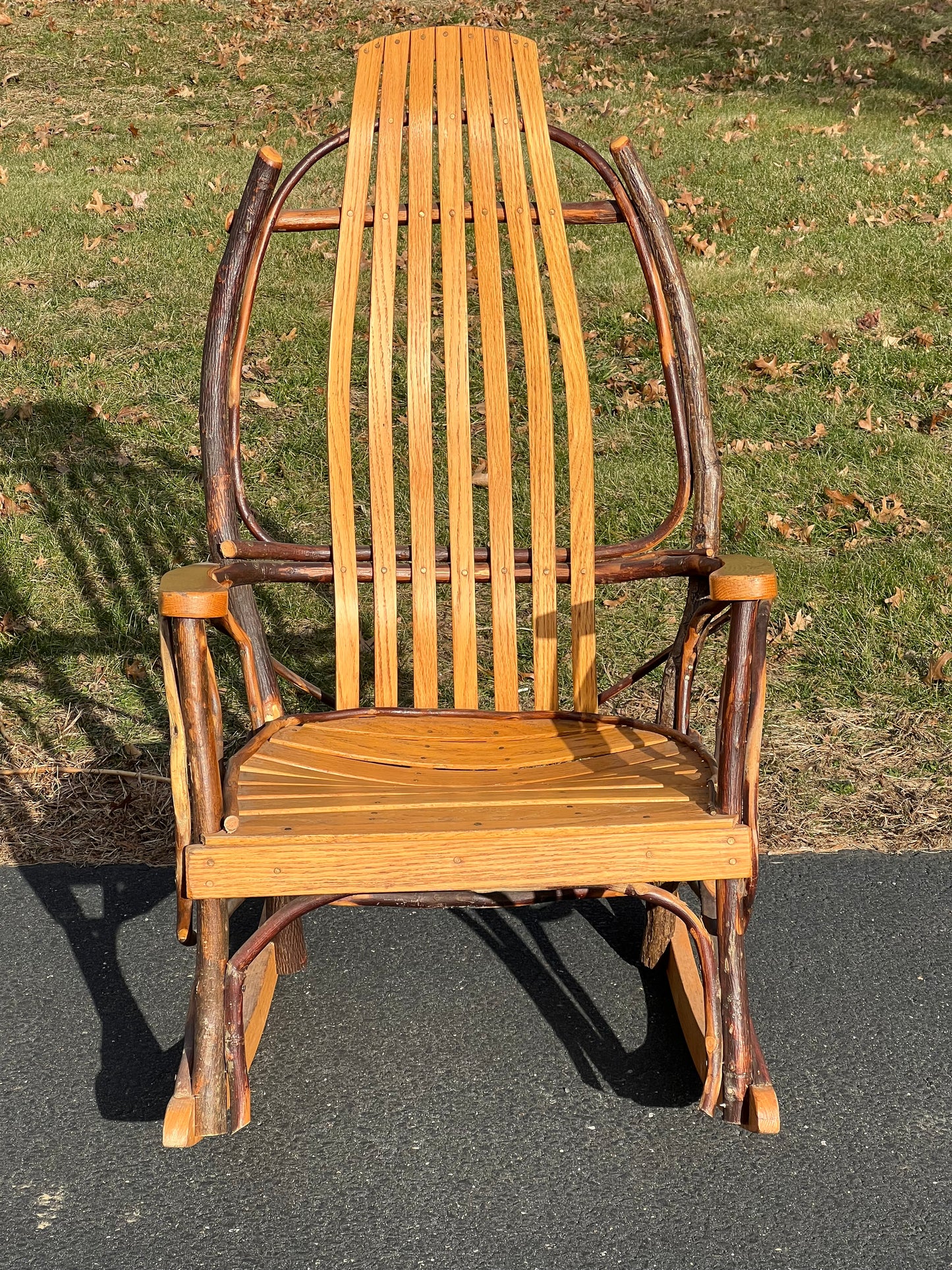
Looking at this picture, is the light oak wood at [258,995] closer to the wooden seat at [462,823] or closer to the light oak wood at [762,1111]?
the wooden seat at [462,823]

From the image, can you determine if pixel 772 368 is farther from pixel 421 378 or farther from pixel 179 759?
pixel 179 759

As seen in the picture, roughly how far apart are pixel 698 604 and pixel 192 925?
0.93m

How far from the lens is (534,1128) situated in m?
2.00

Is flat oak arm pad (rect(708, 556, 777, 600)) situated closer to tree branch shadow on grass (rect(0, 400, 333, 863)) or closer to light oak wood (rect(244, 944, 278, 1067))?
light oak wood (rect(244, 944, 278, 1067))

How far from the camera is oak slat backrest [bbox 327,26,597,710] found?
235 centimetres

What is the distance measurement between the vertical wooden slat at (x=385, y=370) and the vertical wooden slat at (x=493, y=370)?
5.5 inches

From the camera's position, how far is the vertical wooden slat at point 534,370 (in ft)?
7.68

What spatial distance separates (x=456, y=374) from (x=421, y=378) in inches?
2.6

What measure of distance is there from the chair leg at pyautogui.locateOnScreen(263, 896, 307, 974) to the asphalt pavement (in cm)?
3

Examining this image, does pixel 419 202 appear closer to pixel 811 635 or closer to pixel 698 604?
pixel 698 604

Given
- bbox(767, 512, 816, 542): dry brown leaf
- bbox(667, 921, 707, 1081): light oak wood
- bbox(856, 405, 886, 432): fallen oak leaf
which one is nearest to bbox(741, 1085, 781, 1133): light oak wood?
bbox(667, 921, 707, 1081): light oak wood

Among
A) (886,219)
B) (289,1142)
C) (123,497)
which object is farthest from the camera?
(886,219)

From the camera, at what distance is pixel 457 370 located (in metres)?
2.40

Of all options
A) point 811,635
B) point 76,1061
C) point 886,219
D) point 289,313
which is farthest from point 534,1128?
point 886,219
